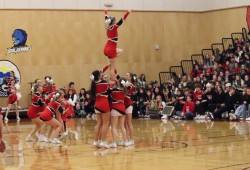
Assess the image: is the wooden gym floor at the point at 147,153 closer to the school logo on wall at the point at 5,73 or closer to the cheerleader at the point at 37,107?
the cheerleader at the point at 37,107

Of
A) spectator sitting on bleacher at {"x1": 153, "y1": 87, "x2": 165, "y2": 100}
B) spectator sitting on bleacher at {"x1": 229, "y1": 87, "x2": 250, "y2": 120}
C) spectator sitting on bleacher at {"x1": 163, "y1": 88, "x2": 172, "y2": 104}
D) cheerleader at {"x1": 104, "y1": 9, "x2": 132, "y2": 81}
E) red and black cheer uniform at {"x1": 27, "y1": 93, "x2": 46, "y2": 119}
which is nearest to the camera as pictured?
cheerleader at {"x1": 104, "y1": 9, "x2": 132, "y2": 81}

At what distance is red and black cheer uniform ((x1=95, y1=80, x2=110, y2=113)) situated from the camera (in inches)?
477

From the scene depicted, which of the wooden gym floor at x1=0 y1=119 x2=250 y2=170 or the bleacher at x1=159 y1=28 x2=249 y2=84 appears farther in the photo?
the bleacher at x1=159 y1=28 x2=249 y2=84

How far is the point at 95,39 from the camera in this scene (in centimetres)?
2800

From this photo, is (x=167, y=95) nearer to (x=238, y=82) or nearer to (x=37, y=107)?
(x=238, y=82)

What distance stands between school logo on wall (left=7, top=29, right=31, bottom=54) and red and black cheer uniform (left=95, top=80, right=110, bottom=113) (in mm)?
14927

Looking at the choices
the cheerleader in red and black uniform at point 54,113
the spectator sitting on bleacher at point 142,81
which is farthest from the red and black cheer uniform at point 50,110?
the spectator sitting on bleacher at point 142,81

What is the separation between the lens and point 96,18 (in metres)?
28.1

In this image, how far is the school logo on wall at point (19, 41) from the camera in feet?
86.4

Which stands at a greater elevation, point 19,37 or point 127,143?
point 19,37

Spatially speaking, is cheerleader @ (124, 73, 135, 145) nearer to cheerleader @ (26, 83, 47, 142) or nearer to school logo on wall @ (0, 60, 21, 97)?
cheerleader @ (26, 83, 47, 142)

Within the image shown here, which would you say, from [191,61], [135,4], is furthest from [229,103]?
[135,4]

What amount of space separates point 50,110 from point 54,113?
54cm

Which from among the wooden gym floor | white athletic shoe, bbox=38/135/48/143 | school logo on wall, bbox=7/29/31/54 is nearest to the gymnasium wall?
school logo on wall, bbox=7/29/31/54
